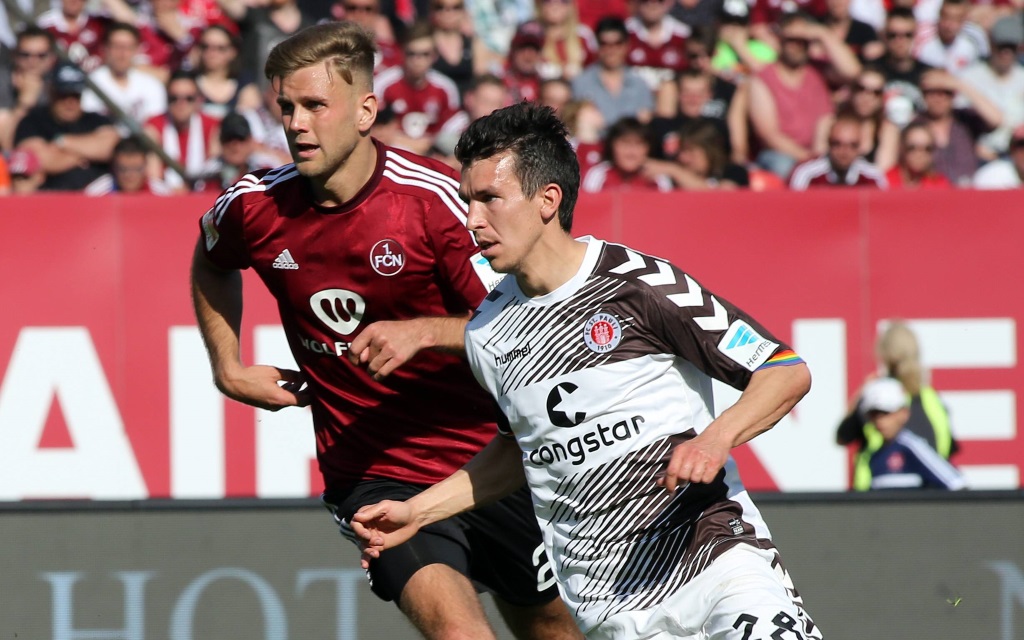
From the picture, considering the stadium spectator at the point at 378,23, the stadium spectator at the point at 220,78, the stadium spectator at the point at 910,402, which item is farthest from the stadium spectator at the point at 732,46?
the stadium spectator at the point at 220,78

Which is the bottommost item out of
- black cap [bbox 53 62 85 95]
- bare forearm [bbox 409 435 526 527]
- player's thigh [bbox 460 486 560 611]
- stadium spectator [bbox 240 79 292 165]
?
player's thigh [bbox 460 486 560 611]

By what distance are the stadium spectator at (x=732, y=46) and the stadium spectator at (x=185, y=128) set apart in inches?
150

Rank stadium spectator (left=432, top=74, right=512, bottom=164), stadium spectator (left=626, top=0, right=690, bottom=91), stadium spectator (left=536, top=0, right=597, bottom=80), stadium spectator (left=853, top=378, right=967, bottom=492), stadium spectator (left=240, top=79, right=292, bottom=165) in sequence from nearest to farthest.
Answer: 1. stadium spectator (left=853, top=378, right=967, bottom=492)
2. stadium spectator (left=432, top=74, right=512, bottom=164)
3. stadium spectator (left=240, top=79, right=292, bottom=165)
4. stadium spectator (left=626, top=0, right=690, bottom=91)
5. stadium spectator (left=536, top=0, right=597, bottom=80)

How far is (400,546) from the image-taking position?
4910 mm

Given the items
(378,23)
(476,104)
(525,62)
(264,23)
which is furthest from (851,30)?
(264,23)

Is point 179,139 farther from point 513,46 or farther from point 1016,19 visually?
point 1016,19

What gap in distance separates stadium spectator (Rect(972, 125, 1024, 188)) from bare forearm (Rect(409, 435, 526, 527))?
6.94 meters

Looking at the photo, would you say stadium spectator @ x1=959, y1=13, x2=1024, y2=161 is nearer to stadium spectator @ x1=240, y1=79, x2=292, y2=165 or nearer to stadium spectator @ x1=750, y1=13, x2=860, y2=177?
stadium spectator @ x1=750, y1=13, x2=860, y2=177

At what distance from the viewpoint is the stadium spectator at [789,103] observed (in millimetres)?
10750

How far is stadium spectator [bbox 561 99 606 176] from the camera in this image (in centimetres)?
1022

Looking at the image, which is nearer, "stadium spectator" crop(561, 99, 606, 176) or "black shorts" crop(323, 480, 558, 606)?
"black shorts" crop(323, 480, 558, 606)

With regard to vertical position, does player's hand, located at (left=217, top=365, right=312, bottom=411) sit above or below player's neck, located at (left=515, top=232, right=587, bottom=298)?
below

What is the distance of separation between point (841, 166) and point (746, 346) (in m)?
6.15

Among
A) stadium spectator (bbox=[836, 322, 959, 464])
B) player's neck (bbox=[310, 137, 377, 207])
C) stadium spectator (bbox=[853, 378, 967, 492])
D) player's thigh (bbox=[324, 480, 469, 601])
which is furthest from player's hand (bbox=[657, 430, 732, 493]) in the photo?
stadium spectator (bbox=[836, 322, 959, 464])
